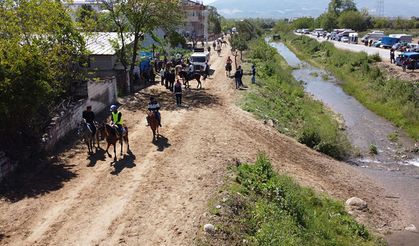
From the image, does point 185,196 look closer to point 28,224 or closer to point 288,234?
point 288,234

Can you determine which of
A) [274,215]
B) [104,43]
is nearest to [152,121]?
[274,215]

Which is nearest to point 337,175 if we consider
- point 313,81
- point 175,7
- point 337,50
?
point 175,7

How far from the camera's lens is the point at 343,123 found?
99.9 feet

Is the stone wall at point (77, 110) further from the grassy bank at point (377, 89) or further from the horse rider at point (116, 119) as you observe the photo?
the grassy bank at point (377, 89)

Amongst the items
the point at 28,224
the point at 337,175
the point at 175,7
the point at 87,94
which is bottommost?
the point at 337,175

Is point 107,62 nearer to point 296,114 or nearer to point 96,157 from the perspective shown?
point 296,114

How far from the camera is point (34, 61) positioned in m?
15.7

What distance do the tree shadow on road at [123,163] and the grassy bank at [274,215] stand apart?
371cm

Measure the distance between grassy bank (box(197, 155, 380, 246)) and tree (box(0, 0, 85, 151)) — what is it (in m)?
7.41

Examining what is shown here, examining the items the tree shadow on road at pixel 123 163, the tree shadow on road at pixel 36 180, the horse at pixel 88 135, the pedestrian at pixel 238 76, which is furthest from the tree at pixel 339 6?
the tree shadow on road at pixel 36 180

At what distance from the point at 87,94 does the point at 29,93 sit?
694cm

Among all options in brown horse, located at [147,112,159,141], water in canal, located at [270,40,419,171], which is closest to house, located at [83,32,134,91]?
brown horse, located at [147,112,159,141]

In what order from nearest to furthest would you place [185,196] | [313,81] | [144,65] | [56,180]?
1. [185,196]
2. [56,180]
3. [144,65]
4. [313,81]

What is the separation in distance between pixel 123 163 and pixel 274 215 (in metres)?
6.03
